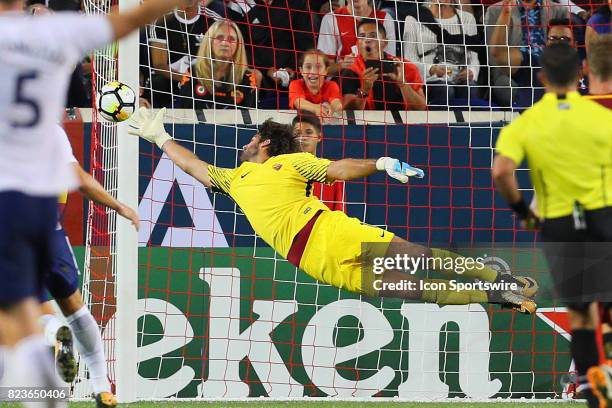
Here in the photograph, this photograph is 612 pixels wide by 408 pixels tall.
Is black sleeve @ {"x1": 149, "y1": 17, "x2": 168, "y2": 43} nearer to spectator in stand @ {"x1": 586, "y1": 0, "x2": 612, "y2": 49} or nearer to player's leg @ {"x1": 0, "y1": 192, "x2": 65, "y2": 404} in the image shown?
spectator in stand @ {"x1": 586, "y1": 0, "x2": 612, "y2": 49}

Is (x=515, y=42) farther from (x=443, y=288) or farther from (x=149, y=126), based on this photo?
(x=149, y=126)

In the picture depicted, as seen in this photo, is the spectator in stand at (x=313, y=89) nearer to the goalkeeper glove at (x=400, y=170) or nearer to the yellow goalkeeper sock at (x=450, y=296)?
the yellow goalkeeper sock at (x=450, y=296)

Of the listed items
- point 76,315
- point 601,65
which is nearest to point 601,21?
point 601,65

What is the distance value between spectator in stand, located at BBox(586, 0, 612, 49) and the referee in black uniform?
5152 mm

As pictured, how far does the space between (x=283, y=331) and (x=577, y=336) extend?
15.6ft

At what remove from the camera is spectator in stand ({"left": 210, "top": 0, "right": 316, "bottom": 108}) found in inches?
457

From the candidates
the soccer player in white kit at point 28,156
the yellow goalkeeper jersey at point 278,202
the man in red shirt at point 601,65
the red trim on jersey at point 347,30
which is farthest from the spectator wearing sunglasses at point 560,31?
the soccer player in white kit at point 28,156

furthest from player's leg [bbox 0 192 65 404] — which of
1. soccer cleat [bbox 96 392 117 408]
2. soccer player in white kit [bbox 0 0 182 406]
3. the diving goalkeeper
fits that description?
the diving goalkeeper

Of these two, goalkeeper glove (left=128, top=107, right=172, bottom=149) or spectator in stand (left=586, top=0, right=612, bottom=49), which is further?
spectator in stand (left=586, top=0, right=612, bottom=49)

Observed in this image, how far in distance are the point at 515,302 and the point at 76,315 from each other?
154 inches

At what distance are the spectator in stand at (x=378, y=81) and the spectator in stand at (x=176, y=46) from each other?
147 centimetres

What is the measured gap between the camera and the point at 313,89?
37.2ft

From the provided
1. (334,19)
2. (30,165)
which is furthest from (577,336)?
(334,19)

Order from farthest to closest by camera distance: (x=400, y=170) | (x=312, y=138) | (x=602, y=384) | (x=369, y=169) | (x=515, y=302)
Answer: (x=312, y=138) < (x=515, y=302) < (x=369, y=169) < (x=400, y=170) < (x=602, y=384)
